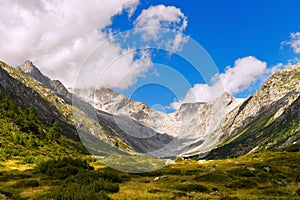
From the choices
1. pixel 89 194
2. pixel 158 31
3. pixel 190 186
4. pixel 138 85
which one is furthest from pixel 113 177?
pixel 158 31

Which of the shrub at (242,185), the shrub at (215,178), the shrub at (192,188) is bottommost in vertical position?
the shrub at (242,185)

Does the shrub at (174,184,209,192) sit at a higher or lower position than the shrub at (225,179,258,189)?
higher

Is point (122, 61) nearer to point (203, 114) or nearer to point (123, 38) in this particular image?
point (123, 38)

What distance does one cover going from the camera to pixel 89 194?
2100 centimetres

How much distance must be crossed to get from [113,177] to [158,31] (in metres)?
20.7

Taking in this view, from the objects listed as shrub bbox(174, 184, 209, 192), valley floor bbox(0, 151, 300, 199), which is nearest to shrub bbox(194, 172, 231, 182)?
valley floor bbox(0, 151, 300, 199)

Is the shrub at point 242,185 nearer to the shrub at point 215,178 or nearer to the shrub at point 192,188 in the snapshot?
the shrub at point 215,178

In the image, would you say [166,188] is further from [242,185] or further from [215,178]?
[215,178]

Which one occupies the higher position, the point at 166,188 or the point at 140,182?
the point at 140,182

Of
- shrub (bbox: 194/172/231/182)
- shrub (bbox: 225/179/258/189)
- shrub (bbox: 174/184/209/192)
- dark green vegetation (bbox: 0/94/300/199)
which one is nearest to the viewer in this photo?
dark green vegetation (bbox: 0/94/300/199)

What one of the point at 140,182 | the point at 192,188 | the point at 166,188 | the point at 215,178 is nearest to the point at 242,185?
the point at 215,178

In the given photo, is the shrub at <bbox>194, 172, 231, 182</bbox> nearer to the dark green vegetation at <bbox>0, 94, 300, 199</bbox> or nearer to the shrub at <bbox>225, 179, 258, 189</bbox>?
the dark green vegetation at <bbox>0, 94, 300, 199</bbox>

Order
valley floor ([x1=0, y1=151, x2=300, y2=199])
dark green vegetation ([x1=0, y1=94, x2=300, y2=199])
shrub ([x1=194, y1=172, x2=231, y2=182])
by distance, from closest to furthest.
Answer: valley floor ([x1=0, y1=151, x2=300, y2=199]) < dark green vegetation ([x1=0, y1=94, x2=300, y2=199]) < shrub ([x1=194, y1=172, x2=231, y2=182])

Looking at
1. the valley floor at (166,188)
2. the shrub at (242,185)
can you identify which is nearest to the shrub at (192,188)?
the valley floor at (166,188)
